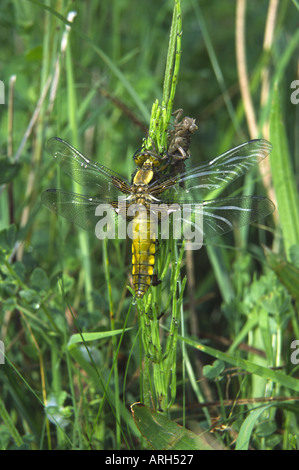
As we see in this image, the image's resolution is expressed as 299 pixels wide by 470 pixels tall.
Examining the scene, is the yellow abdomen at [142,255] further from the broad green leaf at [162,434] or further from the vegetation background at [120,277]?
the broad green leaf at [162,434]

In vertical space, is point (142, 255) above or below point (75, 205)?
below

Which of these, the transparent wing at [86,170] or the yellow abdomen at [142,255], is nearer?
the yellow abdomen at [142,255]

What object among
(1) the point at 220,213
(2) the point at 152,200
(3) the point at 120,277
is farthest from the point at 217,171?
(3) the point at 120,277

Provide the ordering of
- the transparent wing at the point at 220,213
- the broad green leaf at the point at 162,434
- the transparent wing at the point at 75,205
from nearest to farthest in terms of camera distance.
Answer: the broad green leaf at the point at 162,434 < the transparent wing at the point at 220,213 < the transparent wing at the point at 75,205

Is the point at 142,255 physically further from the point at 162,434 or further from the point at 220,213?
the point at 162,434

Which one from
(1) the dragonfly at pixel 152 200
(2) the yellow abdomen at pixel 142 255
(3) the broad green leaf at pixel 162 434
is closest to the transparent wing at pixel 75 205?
(1) the dragonfly at pixel 152 200

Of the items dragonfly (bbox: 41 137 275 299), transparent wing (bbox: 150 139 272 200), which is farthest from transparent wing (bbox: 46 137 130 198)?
transparent wing (bbox: 150 139 272 200)
